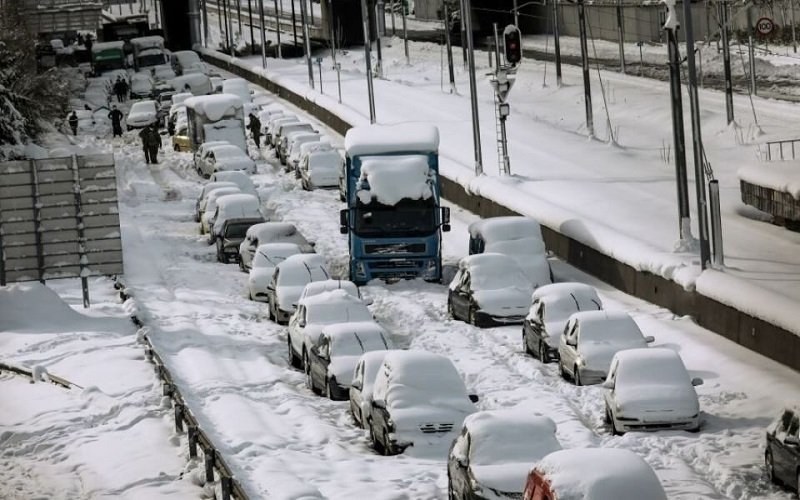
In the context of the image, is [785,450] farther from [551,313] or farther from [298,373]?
[298,373]

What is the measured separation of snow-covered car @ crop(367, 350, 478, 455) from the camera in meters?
24.5

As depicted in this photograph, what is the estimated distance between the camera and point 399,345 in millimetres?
34188

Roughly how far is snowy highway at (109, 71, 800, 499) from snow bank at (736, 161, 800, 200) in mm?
5903


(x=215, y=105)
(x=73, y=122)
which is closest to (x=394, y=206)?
(x=215, y=105)

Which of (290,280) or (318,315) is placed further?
(290,280)

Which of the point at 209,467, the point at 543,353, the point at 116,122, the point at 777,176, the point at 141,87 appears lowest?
the point at 543,353

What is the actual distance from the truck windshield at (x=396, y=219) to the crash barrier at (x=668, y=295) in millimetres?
3955

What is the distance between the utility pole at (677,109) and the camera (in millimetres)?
35375

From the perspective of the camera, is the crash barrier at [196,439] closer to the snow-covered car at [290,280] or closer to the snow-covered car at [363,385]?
the snow-covered car at [363,385]

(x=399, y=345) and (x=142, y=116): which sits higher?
(x=142, y=116)

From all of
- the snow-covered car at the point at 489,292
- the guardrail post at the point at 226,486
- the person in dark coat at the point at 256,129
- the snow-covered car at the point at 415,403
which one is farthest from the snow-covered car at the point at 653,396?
the person in dark coat at the point at 256,129

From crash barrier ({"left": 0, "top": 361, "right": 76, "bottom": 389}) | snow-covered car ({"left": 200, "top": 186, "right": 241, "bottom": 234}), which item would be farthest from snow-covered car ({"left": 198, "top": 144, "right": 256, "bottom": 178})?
crash barrier ({"left": 0, "top": 361, "right": 76, "bottom": 389})

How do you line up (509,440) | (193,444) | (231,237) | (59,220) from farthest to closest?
1. (231,237)
2. (59,220)
3. (193,444)
4. (509,440)

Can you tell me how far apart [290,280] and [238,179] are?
18.4m
